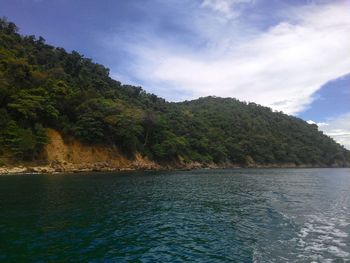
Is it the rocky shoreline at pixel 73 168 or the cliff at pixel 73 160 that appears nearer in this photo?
the rocky shoreline at pixel 73 168

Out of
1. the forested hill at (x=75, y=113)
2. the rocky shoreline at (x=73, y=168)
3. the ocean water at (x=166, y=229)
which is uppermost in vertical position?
the forested hill at (x=75, y=113)

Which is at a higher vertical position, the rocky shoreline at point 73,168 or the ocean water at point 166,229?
the rocky shoreline at point 73,168

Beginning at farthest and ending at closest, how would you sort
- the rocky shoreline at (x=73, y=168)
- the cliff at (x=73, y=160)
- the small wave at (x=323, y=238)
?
the cliff at (x=73, y=160), the rocky shoreline at (x=73, y=168), the small wave at (x=323, y=238)

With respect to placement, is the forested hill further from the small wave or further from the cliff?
the small wave

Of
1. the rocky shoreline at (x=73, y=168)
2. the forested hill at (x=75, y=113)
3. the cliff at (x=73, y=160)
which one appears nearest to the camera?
the rocky shoreline at (x=73, y=168)

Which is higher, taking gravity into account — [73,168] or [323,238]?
[73,168]

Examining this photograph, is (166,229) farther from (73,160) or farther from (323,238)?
(73,160)

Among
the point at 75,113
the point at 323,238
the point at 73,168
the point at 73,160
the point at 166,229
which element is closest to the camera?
the point at 323,238

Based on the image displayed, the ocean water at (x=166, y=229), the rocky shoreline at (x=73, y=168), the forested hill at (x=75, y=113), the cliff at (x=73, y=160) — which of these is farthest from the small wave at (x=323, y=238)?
the forested hill at (x=75, y=113)

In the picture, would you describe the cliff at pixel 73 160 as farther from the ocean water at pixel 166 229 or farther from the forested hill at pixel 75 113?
the ocean water at pixel 166 229

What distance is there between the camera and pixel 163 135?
417ft

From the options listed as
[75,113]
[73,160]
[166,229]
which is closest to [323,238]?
[166,229]

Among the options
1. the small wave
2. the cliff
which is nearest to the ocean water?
the small wave

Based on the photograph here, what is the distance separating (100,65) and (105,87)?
28.0 metres
